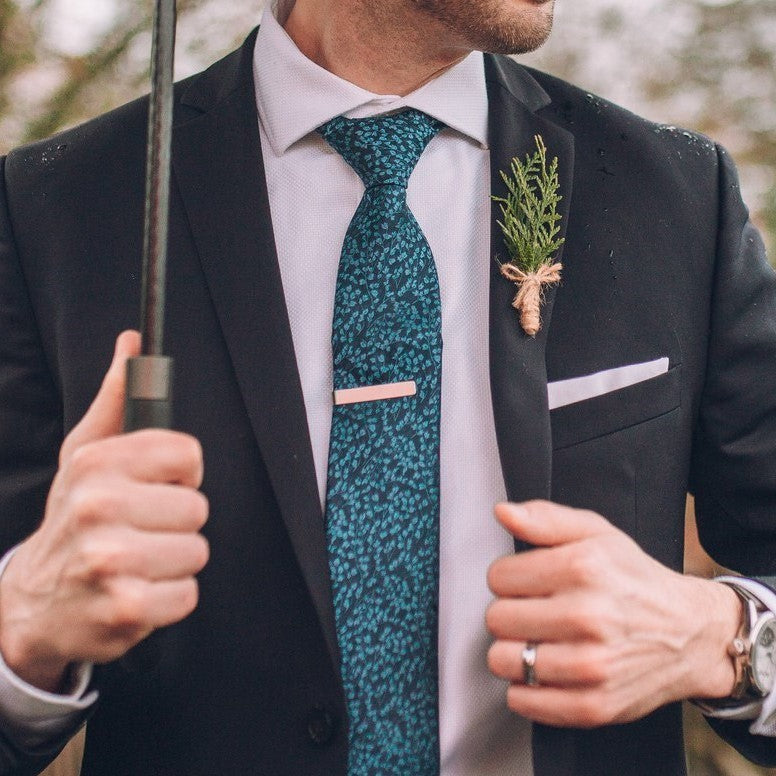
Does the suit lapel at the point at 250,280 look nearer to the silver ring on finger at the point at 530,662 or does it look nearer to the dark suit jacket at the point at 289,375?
the dark suit jacket at the point at 289,375

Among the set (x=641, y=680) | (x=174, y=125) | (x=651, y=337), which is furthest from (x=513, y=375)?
(x=174, y=125)

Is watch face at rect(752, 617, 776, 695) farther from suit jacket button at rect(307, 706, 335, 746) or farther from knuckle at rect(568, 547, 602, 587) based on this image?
suit jacket button at rect(307, 706, 335, 746)

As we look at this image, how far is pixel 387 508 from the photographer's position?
0.98 meters

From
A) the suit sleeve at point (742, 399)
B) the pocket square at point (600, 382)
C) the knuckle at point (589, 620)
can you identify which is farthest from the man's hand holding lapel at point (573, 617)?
the suit sleeve at point (742, 399)

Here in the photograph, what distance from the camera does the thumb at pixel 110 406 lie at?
726 mm

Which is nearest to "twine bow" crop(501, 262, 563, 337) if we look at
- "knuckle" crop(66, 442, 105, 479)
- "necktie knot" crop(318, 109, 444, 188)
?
"necktie knot" crop(318, 109, 444, 188)

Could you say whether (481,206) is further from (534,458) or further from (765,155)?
(765,155)

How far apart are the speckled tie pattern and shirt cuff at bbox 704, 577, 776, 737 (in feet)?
1.02

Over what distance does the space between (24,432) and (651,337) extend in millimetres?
738

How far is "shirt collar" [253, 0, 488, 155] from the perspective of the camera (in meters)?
1.12

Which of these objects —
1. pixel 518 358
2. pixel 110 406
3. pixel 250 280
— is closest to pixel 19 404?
pixel 250 280

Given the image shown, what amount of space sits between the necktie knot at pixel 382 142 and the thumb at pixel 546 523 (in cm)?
43

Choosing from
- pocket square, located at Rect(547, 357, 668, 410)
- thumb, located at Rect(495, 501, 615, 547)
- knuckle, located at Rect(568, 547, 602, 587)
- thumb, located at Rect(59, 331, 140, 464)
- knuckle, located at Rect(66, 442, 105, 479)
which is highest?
pocket square, located at Rect(547, 357, 668, 410)

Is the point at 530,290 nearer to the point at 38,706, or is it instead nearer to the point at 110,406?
the point at 110,406
